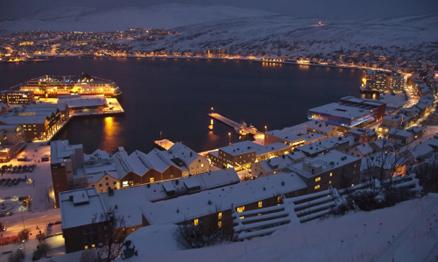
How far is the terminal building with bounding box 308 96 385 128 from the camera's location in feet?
36.3

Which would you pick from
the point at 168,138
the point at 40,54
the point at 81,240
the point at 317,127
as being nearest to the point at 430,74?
the point at 317,127

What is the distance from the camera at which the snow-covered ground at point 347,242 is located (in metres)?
1.72

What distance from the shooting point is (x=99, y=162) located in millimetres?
7262

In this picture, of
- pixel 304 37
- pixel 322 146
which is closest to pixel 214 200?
pixel 322 146

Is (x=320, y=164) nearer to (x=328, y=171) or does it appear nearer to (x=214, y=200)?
(x=328, y=171)

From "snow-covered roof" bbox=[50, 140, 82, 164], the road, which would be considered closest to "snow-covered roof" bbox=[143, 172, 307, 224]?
the road

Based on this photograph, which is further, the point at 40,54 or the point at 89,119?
the point at 40,54

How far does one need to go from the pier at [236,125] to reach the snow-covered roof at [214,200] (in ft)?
17.0

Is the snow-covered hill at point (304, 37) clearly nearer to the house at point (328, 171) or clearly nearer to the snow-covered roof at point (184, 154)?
the snow-covered roof at point (184, 154)

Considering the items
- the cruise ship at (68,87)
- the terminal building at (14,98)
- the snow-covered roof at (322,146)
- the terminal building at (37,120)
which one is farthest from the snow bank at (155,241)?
the cruise ship at (68,87)

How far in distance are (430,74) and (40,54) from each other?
30319 mm

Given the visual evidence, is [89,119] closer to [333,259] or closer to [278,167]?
[278,167]

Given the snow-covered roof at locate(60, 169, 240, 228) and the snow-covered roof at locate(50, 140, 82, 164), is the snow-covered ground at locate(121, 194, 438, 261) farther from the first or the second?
the snow-covered roof at locate(50, 140, 82, 164)

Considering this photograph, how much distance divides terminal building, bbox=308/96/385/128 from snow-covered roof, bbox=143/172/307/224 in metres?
6.19
